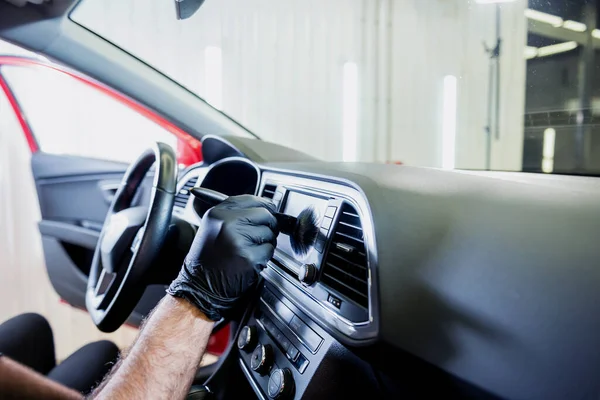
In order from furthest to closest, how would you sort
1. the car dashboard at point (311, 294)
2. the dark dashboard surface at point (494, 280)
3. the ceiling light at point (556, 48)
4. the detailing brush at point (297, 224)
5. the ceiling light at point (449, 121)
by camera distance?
the ceiling light at point (449, 121), the ceiling light at point (556, 48), the detailing brush at point (297, 224), the car dashboard at point (311, 294), the dark dashboard surface at point (494, 280)

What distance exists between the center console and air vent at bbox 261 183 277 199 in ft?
0.29

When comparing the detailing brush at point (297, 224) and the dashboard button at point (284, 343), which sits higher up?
the detailing brush at point (297, 224)

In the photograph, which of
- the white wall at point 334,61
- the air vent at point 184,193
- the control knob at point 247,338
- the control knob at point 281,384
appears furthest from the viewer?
the white wall at point 334,61

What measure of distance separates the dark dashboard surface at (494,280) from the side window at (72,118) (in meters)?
1.46

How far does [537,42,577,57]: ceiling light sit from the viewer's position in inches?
45.5

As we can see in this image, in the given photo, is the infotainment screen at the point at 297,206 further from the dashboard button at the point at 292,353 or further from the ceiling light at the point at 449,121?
the ceiling light at the point at 449,121

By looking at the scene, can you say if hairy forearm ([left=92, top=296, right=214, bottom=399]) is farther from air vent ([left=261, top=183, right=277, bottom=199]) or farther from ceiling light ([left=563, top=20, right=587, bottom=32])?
ceiling light ([left=563, top=20, right=587, bottom=32])

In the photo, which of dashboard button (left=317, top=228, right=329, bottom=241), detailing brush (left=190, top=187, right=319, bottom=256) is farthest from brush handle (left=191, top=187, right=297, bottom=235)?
dashboard button (left=317, top=228, right=329, bottom=241)

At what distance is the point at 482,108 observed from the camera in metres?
2.10

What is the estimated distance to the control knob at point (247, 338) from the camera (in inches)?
40.7

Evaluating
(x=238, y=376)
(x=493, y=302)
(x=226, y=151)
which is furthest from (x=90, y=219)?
(x=493, y=302)

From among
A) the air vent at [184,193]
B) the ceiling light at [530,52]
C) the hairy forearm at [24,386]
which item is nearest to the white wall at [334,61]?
the ceiling light at [530,52]

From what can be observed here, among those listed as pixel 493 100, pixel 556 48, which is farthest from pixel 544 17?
pixel 493 100

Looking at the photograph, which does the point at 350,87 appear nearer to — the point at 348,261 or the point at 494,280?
the point at 348,261
